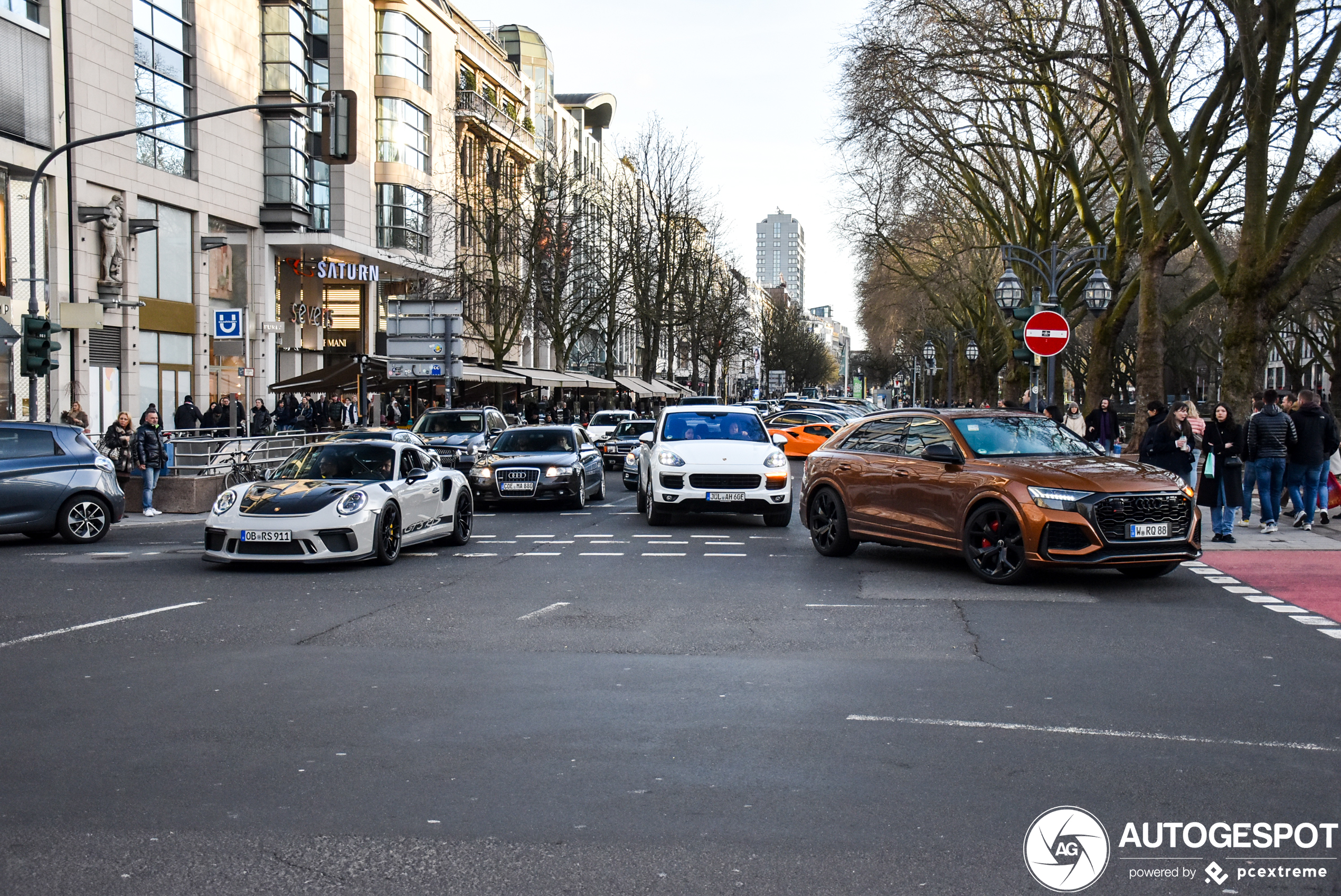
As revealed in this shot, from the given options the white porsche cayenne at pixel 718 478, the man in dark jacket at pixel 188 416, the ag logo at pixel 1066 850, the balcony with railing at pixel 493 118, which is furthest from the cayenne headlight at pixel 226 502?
the balcony with railing at pixel 493 118

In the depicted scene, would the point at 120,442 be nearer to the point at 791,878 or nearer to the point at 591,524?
the point at 591,524

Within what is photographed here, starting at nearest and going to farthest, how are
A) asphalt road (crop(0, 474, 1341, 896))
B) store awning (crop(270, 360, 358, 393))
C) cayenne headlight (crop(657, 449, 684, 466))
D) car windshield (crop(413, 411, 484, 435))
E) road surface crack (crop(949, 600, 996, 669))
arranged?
asphalt road (crop(0, 474, 1341, 896)), road surface crack (crop(949, 600, 996, 669)), cayenne headlight (crop(657, 449, 684, 466)), car windshield (crop(413, 411, 484, 435)), store awning (crop(270, 360, 358, 393))

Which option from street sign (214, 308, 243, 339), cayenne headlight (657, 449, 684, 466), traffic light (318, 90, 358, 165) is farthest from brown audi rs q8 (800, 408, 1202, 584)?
street sign (214, 308, 243, 339)

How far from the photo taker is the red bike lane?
1070cm

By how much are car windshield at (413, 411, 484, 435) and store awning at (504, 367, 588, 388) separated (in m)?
19.5

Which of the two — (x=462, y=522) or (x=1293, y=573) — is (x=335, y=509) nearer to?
(x=462, y=522)

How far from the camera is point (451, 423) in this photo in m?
27.6

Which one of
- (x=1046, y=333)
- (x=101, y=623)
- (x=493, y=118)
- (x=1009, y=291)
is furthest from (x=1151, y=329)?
(x=493, y=118)

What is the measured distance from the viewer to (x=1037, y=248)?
42375 millimetres

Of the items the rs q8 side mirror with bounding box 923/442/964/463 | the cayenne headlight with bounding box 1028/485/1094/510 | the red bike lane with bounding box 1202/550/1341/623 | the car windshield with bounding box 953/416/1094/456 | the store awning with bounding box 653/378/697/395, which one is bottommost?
the red bike lane with bounding box 1202/550/1341/623

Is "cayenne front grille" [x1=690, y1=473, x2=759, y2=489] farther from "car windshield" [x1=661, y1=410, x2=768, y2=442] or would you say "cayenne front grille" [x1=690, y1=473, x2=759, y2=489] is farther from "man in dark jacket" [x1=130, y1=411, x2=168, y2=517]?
"man in dark jacket" [x1=130, y1=411, x2=168, y2=517]

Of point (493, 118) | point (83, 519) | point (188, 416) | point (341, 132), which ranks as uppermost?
point (493, 118)

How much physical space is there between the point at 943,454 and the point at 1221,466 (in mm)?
5567

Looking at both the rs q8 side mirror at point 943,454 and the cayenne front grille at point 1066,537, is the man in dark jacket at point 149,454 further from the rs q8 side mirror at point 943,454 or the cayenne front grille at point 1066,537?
the cayenne front grille at point 1066,537
